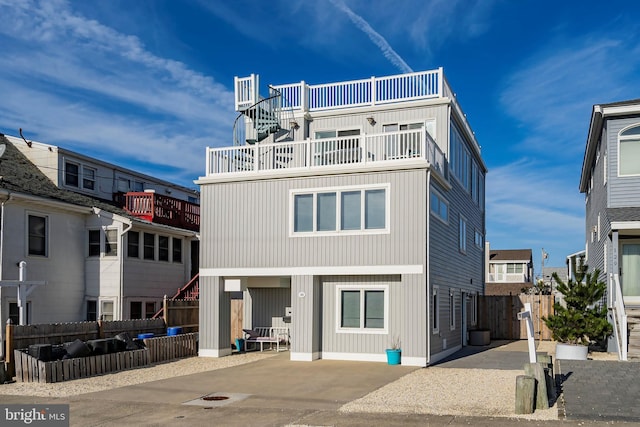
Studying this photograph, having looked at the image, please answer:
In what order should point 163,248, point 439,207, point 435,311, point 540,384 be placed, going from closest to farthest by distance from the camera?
point 540,384 < point 435,311 < point 439,207 < point 163,248

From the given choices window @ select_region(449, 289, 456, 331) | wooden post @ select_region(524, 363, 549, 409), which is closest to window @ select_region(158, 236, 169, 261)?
window @ select_region(449, 289, 456, 331)

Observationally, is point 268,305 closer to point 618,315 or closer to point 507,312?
point 507,312

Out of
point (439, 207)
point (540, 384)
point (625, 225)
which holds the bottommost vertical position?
point (540, 384)

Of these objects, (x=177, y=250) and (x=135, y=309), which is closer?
(x=135, y=309)

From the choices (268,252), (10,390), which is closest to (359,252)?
(268,252)

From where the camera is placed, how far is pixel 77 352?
610 inches

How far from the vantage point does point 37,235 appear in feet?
71.3

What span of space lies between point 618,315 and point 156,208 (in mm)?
17203

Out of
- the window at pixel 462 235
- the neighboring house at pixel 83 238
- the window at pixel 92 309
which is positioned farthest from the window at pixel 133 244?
the window at pixel 462 235

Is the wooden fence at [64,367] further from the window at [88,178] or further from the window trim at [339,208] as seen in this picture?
the window at [88,178]

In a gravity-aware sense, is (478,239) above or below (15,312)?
above

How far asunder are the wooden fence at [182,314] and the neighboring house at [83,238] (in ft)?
7.66

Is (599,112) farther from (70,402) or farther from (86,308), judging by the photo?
(86,308)

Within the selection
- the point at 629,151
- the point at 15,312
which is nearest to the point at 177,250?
the point at 15,312
